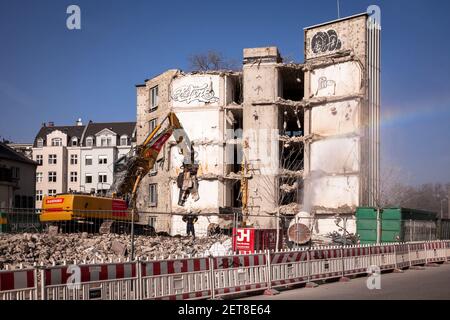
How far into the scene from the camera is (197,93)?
159 ft

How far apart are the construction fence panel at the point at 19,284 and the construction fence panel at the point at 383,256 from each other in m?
15.1

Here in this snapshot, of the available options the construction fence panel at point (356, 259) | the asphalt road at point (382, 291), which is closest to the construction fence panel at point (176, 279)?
the asphalt road at point (382, 291)

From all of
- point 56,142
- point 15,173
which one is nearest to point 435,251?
point 15,173

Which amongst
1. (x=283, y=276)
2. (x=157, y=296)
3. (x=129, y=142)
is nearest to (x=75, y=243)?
(x=283, y=276)

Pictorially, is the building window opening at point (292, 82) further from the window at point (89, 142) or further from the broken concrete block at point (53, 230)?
the window at point (89, 142)

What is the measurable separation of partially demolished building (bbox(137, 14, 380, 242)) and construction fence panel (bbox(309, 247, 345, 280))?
2243 centimetres

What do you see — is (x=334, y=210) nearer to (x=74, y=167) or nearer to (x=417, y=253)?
(x=417, y=253)

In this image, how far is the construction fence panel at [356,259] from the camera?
20.4 m

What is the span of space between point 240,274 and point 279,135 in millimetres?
32505

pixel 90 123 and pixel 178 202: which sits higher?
pixel 90 123

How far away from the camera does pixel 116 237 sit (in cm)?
2897

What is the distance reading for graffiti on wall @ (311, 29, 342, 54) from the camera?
4450cm
